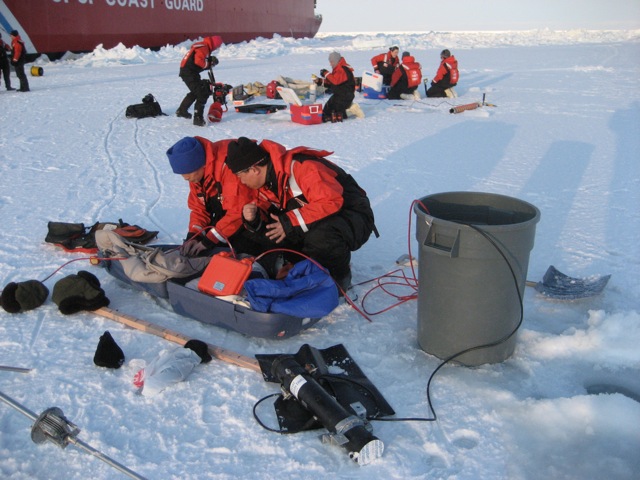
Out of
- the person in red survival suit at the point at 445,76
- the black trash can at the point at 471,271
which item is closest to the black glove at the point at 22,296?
the black trash can at the point at 471,271

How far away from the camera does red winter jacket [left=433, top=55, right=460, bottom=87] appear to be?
37.9 ft

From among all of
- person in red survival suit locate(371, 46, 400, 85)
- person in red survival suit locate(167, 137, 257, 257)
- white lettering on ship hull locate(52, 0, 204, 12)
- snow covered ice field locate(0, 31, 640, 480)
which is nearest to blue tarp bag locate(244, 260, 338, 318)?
snow covered ice field locate(0, 31, 640, 480)

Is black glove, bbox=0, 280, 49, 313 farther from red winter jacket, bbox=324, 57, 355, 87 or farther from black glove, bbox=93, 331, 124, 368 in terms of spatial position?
red winter jacket, bbox=324, 57, 355, 87

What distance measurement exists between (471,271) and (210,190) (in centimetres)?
198

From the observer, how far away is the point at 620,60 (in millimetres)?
20969

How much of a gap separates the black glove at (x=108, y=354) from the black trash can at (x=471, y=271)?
1556mm

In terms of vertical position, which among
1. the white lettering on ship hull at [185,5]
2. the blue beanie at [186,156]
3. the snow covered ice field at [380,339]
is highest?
the white lettering on ship hull at [185,5]

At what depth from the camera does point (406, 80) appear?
11.5 m

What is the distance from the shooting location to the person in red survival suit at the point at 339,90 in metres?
9.20

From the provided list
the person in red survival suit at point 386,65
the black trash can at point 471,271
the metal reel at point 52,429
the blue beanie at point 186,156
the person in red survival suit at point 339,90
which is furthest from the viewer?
the person in red survival suit at point 386,65

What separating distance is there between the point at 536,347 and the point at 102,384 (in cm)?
220

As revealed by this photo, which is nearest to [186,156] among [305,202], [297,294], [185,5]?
[305,202]

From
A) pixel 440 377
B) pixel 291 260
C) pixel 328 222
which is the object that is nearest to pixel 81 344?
pixel 291 260

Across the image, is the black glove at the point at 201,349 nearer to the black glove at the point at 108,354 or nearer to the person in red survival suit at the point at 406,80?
the black glove at the point at 108,354
